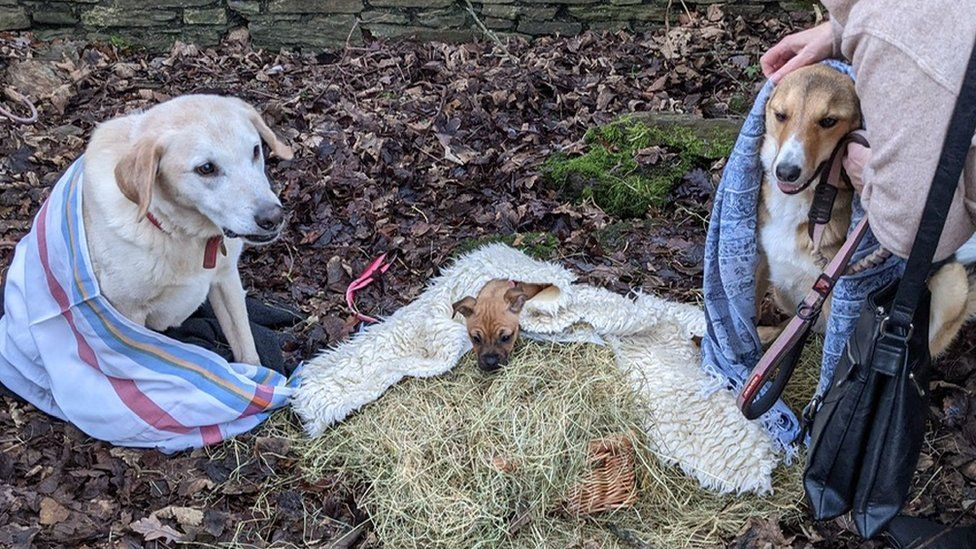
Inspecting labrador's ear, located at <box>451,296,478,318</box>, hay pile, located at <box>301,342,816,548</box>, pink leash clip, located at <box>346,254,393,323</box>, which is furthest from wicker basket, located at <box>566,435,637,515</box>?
pink leash clip, located at <box>346,254,393,323</box>

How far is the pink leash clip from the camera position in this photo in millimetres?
4281

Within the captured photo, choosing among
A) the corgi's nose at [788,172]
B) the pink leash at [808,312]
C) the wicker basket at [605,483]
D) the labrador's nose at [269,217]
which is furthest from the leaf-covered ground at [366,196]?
the corgi's nose at [788,172]

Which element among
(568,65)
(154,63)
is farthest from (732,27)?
(154,63)

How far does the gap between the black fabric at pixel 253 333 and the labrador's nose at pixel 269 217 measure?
0.93 metres

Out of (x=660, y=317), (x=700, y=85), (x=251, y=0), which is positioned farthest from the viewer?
(x=251, y=0)

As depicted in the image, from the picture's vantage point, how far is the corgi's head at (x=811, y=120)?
2.85 m

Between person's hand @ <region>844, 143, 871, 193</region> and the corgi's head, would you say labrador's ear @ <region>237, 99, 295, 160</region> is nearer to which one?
the corgi's head

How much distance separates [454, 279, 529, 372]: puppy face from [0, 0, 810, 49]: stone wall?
11.8 feet

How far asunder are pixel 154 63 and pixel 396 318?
3926 mm

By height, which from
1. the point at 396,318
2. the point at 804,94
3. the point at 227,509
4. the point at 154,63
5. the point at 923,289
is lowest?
the point at 227,509

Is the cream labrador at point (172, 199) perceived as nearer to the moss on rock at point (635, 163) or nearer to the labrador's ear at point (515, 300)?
the labrador's ear at point (515, 300)

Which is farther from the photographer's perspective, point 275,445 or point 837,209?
point 275,445

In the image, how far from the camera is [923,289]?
7.80 ft

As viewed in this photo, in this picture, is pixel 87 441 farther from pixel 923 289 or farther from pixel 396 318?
pixel 923 289
